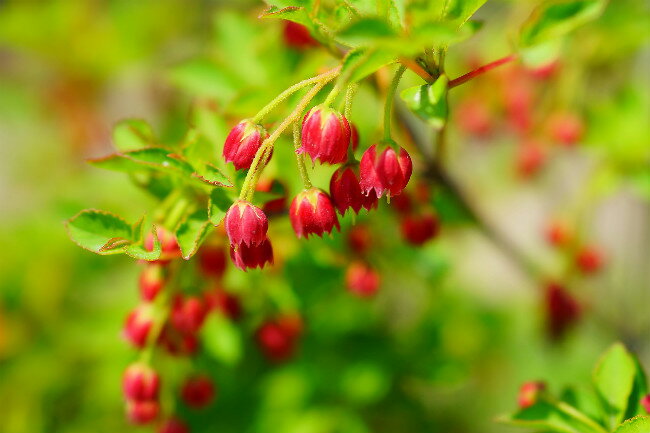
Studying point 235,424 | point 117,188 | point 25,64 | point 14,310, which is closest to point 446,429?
point 235,424

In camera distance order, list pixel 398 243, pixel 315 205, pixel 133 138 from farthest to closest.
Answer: pixel 398 243, pixel 133 138, pixel 315 205

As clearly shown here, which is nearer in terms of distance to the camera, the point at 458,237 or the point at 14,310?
the point at 14,310

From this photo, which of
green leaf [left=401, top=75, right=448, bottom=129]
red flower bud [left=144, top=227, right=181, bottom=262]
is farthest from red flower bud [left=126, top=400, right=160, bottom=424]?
green leaf [left=401, top=75, right=448, bottom=129]

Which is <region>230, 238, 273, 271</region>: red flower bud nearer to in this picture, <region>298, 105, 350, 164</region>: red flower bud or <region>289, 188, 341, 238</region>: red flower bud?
<region>289, 188, 341, 238</region>: red flower bud

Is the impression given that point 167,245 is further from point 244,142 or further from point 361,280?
point 361,280

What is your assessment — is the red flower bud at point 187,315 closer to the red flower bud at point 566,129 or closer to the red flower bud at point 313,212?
the red flower bud at point 313,212

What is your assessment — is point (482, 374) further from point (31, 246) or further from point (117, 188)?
point (31, 246)

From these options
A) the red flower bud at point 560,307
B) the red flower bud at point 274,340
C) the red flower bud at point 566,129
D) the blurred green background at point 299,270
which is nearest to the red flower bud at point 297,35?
the blurred green background at point 299,270
